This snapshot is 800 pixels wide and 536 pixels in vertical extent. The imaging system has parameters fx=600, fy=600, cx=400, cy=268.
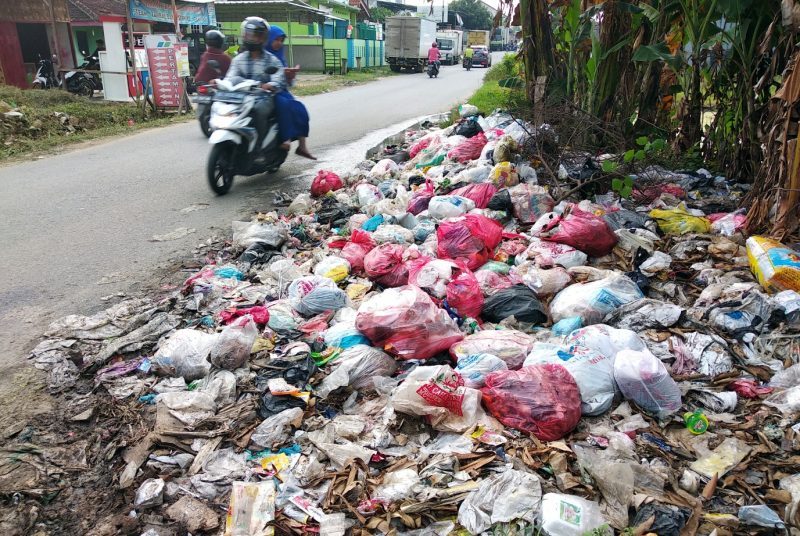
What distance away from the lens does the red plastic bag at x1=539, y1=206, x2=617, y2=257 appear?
4.57 metres

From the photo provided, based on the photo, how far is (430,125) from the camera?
1128cm

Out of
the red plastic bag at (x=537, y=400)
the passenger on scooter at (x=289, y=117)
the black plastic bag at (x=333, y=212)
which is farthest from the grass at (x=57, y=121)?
the red plastic bag at (x=537, y=400)

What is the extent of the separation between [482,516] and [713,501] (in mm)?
934

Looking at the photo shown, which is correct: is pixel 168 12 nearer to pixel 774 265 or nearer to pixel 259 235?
pixel 259 235

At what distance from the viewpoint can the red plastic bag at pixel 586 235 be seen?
4574 mm

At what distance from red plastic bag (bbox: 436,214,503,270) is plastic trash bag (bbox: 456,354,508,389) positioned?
1.33 metres

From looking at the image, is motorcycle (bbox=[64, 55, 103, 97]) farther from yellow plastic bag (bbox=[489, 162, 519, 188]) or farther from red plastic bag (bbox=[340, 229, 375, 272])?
red plastic bag (bbox=[340, 229, 375, 272])

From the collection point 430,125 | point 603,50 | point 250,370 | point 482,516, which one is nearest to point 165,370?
point 250,370

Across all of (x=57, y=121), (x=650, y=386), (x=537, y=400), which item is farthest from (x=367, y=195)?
(x=57, y=121)

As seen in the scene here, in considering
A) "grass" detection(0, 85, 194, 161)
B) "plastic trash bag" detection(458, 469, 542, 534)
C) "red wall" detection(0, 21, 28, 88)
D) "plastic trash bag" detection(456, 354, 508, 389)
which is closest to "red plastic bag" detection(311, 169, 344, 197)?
"plastic trash bag" detection(456, 354, 508, 389)

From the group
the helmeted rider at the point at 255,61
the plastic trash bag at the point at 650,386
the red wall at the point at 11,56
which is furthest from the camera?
the red wall at the point at 11,56

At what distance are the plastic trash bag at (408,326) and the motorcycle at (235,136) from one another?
3.75 meters

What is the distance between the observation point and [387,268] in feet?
14.3

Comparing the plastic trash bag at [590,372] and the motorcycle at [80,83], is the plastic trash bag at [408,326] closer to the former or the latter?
the plastic trash bag at [590,372]
